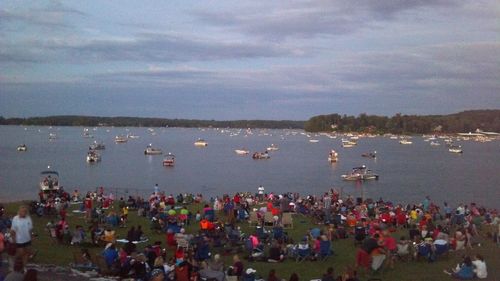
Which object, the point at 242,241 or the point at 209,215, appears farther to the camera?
the point at 209,215

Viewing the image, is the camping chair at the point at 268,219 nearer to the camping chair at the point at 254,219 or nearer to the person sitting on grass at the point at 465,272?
the camping chair at the point at 254,219

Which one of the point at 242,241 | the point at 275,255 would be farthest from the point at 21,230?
the point at 242,241

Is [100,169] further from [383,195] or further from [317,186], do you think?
[383,195]

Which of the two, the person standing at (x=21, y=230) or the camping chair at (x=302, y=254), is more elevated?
the person standing at (x=21, y=230)

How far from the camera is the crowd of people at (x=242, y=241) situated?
38.7 feet

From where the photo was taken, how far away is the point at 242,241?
16500 mm

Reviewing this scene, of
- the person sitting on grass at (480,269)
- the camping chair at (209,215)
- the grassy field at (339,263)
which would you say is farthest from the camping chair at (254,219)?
the person sitting on grass at (480,269)

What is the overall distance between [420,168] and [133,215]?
74676 mm

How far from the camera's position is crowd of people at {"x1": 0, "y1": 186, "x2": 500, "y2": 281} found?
1180 centimetres

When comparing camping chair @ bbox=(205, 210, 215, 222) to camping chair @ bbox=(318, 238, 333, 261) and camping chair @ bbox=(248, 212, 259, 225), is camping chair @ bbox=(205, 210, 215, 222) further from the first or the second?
camping chair @ bbox=(318, 238, 333, 261)

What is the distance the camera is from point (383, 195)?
5350 centimetres

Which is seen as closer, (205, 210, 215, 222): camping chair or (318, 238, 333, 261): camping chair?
(318, 238, 333, 261): camping chair

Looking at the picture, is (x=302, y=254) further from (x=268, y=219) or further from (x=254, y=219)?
(x=254, y=219)

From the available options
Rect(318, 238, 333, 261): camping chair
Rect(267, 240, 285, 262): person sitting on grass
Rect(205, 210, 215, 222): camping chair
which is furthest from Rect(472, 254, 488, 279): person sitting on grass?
Rect(205, 210, 215, 222): camping chair
